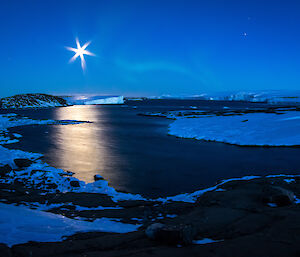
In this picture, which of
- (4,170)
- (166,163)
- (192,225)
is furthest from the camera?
(166,163)

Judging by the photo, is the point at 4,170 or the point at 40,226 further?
the point at 4,170

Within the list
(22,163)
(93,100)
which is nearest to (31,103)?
(93,100)

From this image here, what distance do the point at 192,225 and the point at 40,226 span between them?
3.05 m

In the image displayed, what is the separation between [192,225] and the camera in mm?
4527

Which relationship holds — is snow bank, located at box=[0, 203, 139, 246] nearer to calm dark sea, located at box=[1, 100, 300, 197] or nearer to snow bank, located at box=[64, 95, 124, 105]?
calm dark sea, located at box=[1, 100, 300, 197]

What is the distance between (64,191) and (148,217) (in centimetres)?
361

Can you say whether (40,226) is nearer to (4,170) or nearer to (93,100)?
(4,170)

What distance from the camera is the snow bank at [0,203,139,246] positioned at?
13.6 feet

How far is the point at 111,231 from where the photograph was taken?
4875 millimetres

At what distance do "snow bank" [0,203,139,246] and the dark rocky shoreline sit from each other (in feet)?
0.84

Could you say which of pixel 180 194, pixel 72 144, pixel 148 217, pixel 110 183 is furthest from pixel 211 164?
pixel 72 144

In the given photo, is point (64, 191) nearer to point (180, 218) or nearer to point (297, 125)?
point (180, 218)

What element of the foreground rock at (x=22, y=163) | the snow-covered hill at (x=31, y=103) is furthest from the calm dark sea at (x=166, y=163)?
the snow-covered hill at (x=31, y=103)

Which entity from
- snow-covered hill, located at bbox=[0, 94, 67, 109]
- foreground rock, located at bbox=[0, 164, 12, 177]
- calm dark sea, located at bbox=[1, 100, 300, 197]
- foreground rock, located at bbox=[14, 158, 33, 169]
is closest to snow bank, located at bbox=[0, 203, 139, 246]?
calm dark sea, located at bbox=[1, 100, 300, 197]
